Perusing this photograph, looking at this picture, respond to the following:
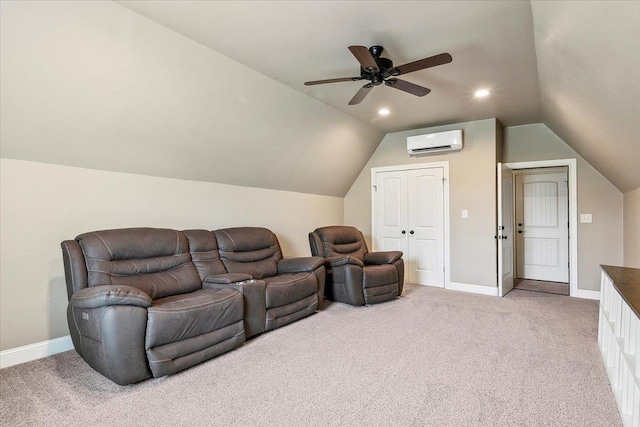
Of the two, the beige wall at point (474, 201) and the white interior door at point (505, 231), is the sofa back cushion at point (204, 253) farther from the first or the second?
the white interior door at point (505, 231)

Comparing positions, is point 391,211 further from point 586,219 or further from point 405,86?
point 405,86

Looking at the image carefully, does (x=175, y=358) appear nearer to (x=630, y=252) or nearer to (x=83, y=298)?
(x=83, y=298)

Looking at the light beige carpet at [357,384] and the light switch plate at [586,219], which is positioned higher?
the light switch plate at [586,219]

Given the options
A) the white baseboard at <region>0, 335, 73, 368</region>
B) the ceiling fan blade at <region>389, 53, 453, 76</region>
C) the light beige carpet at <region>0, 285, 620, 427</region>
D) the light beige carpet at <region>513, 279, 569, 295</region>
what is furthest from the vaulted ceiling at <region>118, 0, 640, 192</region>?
the white baseboard at <region>0, 335, 73, 368</region>

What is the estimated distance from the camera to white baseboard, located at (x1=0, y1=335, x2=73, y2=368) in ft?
8.46

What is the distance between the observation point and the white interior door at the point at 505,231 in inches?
191

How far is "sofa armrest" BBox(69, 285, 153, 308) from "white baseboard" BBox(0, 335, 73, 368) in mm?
820

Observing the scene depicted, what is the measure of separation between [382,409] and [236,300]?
147 centimetres

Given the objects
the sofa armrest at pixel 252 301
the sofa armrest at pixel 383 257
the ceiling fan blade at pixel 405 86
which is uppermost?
the ceiling fan blade at pixel 405 86

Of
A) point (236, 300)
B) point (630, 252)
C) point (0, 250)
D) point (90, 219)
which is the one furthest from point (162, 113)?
point (630, 252)

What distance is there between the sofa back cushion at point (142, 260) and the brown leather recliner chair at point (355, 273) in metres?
1.74

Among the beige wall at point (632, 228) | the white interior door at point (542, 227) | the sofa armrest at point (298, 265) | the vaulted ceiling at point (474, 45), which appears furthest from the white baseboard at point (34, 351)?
the white interior door at point (542, 227)

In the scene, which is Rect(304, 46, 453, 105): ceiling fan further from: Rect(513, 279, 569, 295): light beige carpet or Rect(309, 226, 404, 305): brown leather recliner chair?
Rect(513, 279, 569, 295): light beige carpet

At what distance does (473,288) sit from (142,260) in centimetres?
446
